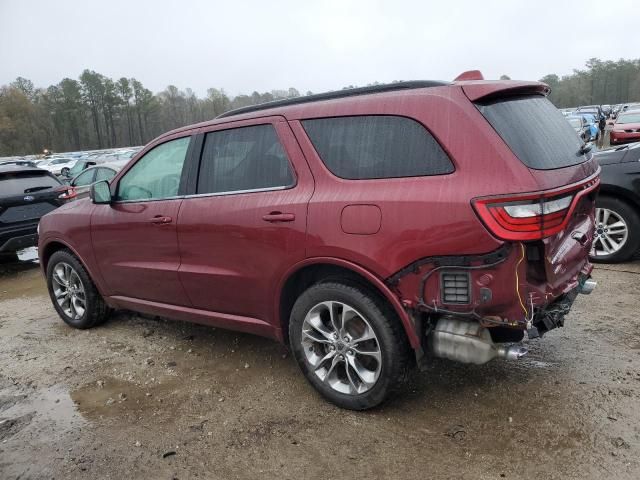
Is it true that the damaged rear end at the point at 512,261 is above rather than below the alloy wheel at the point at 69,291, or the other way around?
above

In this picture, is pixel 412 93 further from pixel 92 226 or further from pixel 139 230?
pixel 92 226

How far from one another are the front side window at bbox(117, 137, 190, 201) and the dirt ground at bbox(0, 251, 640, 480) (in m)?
1.31

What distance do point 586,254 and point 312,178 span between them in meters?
1.75

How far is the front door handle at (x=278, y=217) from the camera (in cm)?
310

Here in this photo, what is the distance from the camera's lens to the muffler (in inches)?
105

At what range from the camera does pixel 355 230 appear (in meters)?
2.85

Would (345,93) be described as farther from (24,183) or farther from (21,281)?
(24,183)

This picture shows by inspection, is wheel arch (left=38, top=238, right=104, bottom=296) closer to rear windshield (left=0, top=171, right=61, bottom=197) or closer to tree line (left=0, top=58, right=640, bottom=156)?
rear windshield (left=0, top=171, right=61, bottom=197)

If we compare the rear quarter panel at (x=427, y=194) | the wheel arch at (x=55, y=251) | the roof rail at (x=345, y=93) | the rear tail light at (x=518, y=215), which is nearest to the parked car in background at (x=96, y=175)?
the wheel arch at (x=55, y=251)

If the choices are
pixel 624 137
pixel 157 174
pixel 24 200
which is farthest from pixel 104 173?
pixel 624 137

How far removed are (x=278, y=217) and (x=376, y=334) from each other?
0.91 m

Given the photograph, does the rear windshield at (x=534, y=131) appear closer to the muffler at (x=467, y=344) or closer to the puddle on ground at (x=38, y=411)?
the muffler at (x=467, y=344)

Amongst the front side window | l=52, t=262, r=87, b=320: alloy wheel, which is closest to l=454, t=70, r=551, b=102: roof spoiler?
the front side window

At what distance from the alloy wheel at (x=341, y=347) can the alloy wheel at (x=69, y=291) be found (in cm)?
267
